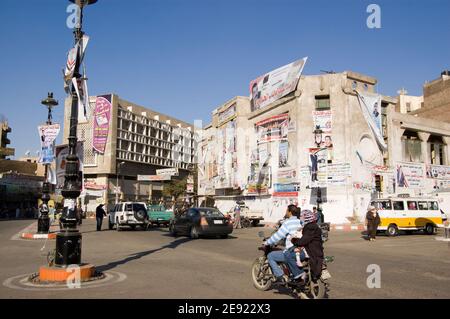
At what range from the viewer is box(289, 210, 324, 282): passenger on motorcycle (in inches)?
261

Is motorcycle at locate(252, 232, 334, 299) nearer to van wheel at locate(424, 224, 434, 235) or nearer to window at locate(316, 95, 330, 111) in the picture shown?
van wheel at locate(424, 224, 434, 235)

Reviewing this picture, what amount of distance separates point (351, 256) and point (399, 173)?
26.0 meters

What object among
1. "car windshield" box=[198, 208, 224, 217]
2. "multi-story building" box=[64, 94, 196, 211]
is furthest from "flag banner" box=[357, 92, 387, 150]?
"multi-story building" box=[64, 94, 196, 211]

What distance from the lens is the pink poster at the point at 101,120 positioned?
8094 cm

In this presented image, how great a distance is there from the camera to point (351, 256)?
44.1ft

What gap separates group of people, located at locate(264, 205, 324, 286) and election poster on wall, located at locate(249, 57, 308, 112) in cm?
2924

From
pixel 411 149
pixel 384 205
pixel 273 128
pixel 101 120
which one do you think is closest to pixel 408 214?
pixel 384 205

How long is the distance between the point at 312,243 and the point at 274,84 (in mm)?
33454

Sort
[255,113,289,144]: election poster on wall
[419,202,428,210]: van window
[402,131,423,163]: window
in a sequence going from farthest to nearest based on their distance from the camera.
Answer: [402,131,423,163]: window → [255,113,289,144]: election poster on wall → [419,202,428,210]: van window

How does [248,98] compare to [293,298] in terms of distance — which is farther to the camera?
[248,98]

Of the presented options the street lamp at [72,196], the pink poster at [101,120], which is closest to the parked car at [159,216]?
the street lamp at [72,196]

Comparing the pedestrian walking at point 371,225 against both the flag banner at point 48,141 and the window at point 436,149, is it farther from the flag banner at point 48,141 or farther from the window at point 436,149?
the window at point 436,149

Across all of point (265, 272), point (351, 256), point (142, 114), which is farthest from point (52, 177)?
point (142, 114)
